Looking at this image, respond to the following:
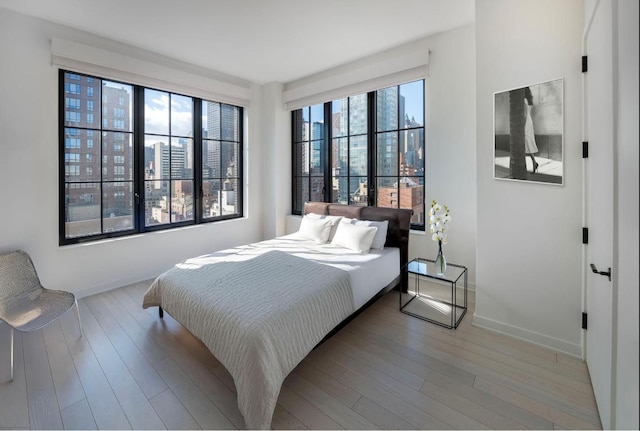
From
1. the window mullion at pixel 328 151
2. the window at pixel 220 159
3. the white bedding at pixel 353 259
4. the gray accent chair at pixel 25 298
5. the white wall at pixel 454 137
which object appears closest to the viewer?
the gray accent chair at pixel 25 298

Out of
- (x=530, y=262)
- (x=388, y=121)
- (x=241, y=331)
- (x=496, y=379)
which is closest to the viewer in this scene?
(x=241, y=331)

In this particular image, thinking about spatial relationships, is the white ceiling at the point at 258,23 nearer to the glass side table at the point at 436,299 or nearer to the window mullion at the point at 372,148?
the window mullion at the point at 372,148

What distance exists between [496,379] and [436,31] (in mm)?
3343

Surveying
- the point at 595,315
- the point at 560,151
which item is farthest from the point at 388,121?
the point at 595,315

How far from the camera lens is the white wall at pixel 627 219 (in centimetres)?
105

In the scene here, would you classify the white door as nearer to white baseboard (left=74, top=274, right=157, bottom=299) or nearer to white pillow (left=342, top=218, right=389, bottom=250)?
white pillow (left=342, top=218, right=389, bottom=250)

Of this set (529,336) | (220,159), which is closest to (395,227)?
(529,336)

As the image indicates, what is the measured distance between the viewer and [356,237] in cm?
318

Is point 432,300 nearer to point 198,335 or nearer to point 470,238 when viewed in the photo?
point 470,238

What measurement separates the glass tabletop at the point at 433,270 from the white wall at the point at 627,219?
1.37 meters

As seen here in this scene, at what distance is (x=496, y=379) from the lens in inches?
74.7

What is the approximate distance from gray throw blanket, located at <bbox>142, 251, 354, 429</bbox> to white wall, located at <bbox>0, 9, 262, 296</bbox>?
1.23 metres

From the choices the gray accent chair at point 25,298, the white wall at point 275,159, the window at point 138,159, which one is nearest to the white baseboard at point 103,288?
the window at point 138,159

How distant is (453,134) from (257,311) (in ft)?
9.17
